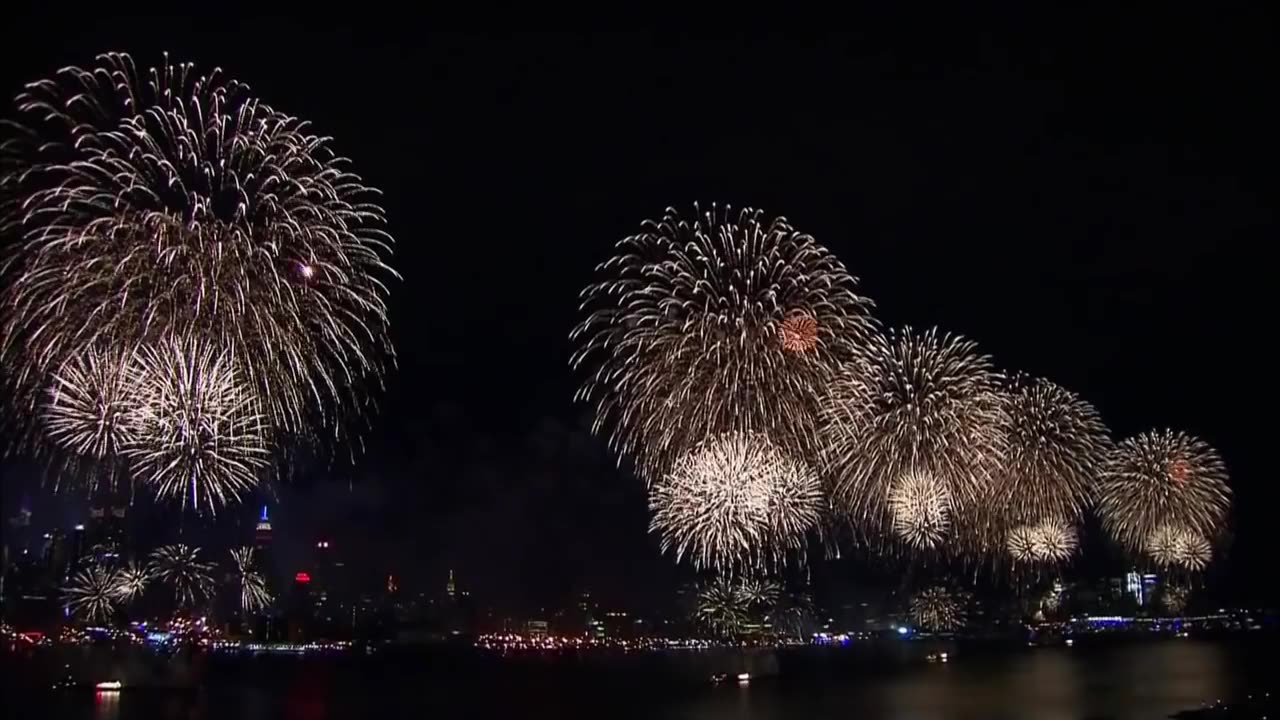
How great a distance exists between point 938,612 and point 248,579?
266 feet

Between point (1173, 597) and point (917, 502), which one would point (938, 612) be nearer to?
point (1173, 597)

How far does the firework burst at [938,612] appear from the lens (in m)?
141

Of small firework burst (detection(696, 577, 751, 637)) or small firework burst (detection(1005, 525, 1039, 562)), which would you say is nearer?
small firework burst (detection(1005, 525, 1039, 562))

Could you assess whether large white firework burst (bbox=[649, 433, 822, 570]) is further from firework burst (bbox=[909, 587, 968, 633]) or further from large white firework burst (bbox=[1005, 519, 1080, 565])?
firework burst (bbox=[909, 587, 968, 633])

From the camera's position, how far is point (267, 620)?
141000 mm

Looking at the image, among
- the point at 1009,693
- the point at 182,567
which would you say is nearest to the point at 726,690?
the point at 1009,693

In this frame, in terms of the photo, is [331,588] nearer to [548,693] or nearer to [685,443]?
[548,693]

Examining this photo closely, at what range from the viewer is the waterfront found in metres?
49.2

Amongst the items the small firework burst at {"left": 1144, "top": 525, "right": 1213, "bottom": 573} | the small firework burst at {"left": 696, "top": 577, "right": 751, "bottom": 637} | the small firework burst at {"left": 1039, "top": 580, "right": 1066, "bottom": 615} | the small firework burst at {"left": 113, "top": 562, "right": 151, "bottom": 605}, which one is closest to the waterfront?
the small firework burst at {"left": 1144, "top": 525, "right": 1213, "bottom": 573}

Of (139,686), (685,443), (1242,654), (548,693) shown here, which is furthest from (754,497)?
(1242,654)

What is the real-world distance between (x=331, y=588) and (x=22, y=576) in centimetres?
5698

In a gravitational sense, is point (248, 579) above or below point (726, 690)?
above

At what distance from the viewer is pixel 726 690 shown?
6184 centimetres

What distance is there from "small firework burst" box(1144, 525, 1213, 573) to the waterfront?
7.70 meters
